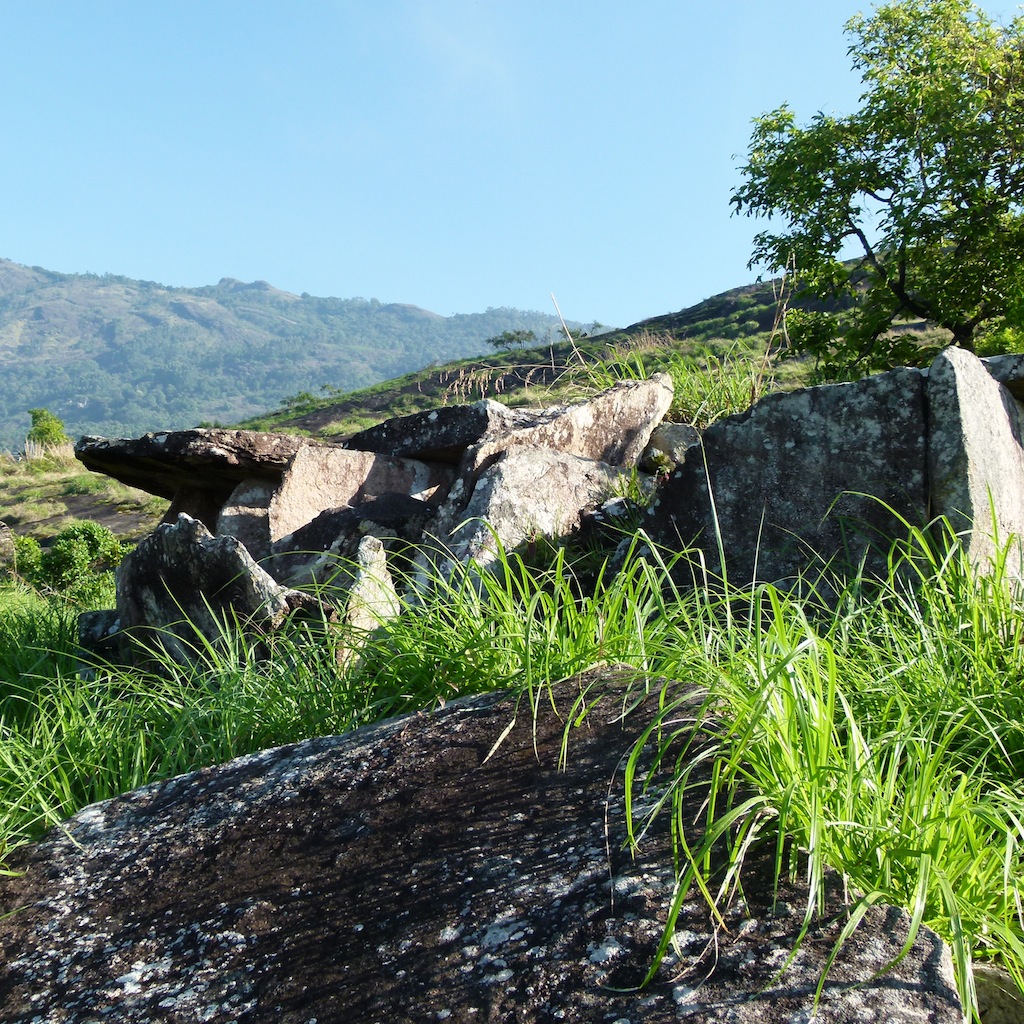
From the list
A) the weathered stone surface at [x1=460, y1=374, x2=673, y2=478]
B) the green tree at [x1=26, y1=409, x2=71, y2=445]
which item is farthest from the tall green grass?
the green tree at [x1=26, y1=409, x2=71, y2=445]

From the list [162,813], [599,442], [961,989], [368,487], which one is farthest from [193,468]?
[961,989]

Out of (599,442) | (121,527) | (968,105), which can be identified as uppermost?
(968,105)

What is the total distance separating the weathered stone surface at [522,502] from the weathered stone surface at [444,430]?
66 centimetres

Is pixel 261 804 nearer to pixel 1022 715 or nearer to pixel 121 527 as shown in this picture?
pixel 1022 715

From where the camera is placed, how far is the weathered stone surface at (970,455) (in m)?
4.15

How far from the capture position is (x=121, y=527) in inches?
783

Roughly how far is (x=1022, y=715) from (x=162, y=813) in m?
2.59

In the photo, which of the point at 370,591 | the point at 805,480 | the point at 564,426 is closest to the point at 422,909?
the point at 370,591

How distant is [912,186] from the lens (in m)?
15.1

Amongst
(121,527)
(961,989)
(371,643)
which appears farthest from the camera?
(121,527)

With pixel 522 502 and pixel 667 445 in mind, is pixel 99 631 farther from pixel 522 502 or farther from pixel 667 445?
pixel 667 445

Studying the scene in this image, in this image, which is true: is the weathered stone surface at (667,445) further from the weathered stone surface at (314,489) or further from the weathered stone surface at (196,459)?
the weathered stone surface at (196,459)

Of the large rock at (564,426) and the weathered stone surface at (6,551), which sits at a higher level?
the large rock at (564,426)

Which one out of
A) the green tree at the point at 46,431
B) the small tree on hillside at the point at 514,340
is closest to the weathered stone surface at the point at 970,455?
the small tree on hillside at the point at 514,340
